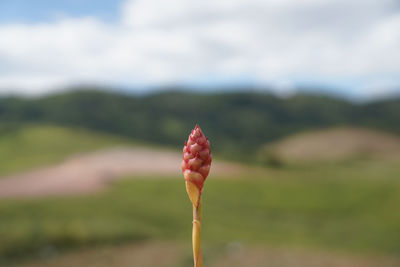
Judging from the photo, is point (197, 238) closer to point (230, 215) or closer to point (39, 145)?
point (230, 215)

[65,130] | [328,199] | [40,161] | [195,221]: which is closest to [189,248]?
[328,199]

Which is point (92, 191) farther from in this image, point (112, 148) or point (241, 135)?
point (241, 135)

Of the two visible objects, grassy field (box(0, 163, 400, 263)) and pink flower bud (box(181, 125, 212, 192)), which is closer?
pink flower bud (box(181, 125, 212, 192))

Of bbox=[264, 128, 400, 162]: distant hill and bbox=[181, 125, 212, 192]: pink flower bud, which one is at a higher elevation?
bbox=[264, 128, 400, 162]: distant hill

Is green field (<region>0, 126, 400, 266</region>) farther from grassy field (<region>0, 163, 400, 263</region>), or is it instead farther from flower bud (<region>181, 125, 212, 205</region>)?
flower bud (<region>181, 125, 212, 205</region>)

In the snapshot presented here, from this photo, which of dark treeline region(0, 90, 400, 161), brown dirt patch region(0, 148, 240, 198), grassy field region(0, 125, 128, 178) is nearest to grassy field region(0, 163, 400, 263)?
brown dirt patch region(0, 148, 240, 198)

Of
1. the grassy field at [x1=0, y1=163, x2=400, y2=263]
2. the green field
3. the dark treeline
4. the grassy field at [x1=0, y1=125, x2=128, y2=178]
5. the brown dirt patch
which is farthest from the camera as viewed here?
the dark treeline
